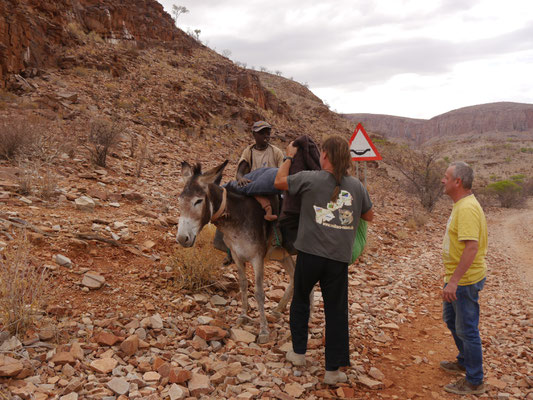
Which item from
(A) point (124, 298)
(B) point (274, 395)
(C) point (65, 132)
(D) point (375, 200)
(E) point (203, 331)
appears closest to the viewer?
(B) point (274, 395)

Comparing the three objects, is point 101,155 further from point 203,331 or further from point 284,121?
point 284,121

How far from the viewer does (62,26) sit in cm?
1942

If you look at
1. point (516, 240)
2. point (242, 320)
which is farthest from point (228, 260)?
point (516, 240)

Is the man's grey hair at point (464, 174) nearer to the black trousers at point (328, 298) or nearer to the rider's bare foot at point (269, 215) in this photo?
the black trousers at point (328, 298)

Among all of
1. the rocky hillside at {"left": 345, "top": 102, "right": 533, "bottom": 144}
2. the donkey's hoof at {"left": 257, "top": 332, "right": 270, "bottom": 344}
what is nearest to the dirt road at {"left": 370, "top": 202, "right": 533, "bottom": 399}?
the donkey's hoof at {"left": 257, "top": 332, "right": 270, "bottom": 344}

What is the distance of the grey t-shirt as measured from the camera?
3088 mm

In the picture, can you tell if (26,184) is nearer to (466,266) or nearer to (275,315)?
(275,315)

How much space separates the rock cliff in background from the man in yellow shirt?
55.7 ft

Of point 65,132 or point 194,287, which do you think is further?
point 65,132

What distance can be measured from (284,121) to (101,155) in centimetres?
2152

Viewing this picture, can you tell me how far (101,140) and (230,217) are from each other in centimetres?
850

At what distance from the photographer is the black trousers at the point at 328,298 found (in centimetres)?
316

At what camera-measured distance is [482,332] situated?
4.84 metres

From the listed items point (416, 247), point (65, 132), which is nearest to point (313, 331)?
point (416, 247)
